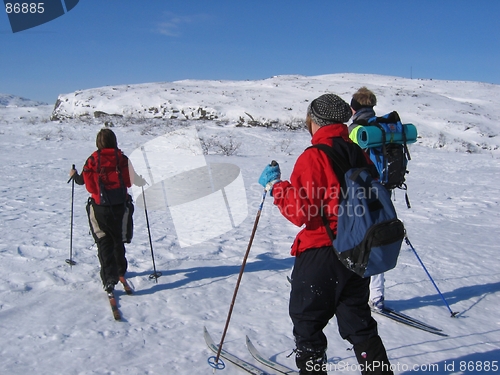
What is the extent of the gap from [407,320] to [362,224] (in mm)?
2104

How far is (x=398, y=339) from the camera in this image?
3539 millimetres

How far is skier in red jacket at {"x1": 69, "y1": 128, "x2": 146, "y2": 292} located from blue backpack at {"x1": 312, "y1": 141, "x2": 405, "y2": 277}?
8.34 feet

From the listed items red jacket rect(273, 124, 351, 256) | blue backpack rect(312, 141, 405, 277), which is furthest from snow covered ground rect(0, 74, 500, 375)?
red jacket rect(273, 124, 351, 256)

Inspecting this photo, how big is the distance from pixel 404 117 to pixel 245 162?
20.3 meters

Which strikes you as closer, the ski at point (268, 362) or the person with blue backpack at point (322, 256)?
the person with blue backpack at point (322, 256)

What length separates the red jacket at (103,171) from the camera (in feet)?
13.2

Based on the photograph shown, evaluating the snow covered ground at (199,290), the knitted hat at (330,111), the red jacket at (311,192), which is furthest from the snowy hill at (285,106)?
the red jacket at (311,192)

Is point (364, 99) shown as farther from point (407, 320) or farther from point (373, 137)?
point (407, 320)

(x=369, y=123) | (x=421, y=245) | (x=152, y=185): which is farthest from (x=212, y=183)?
(x=369, y=123)

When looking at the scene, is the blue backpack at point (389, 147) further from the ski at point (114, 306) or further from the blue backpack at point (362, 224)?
the ski at point (114, 306)

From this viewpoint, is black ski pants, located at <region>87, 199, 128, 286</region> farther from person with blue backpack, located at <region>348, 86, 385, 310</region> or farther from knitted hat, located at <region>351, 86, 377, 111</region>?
knitted hat, located at <region>351, 86, 377, 111</region>

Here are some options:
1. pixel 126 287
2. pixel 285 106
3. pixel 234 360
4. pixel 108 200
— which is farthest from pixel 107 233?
pixel 285 106

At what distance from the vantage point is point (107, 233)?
4164mm

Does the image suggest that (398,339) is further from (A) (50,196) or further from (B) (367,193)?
(A) (50,196)
